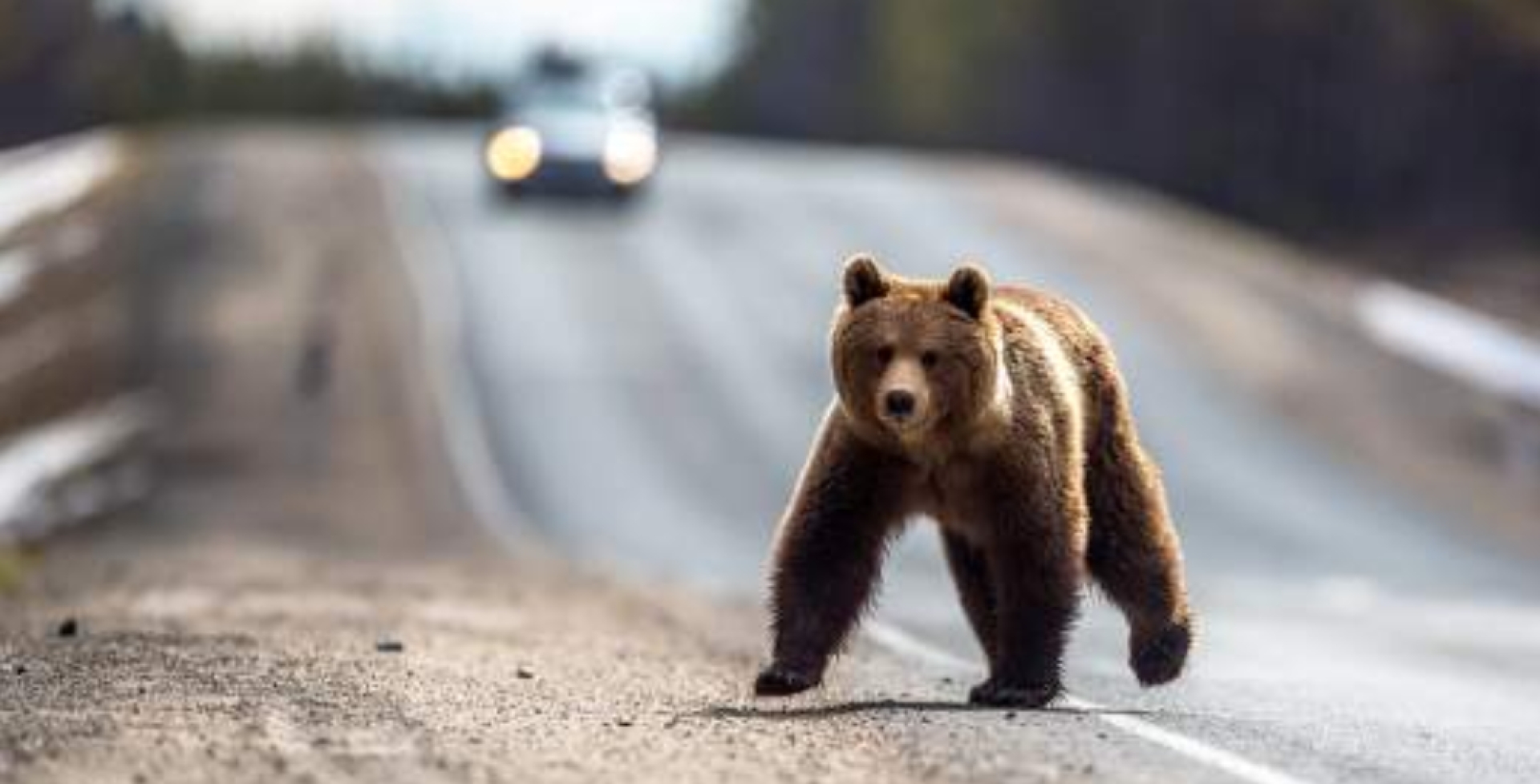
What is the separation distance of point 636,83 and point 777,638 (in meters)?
37.6

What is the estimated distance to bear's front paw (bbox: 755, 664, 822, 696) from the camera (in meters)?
10.0

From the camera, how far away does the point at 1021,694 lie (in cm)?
989

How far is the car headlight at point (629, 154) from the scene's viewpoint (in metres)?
45.2

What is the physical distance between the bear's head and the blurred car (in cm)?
3556

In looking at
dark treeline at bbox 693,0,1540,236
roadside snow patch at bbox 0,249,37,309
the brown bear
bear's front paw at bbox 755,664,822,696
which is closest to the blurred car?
roadside snow patch at bbox 0,249,37,309

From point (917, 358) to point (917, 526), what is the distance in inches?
572

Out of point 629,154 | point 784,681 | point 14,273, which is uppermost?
point 629,154

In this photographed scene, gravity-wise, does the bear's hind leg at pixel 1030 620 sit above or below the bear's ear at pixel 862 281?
below

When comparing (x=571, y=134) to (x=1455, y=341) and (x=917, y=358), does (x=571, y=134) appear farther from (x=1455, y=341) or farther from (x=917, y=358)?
(x=917, y=358)

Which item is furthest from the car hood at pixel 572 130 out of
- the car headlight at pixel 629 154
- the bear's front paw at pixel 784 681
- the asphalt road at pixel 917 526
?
the bear's front paw at pixel 784 681

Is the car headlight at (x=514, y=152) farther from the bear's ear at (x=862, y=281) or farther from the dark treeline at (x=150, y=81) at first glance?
the bear's ear at (x=862, y=281)

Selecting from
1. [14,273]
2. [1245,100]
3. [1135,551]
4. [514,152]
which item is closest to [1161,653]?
[1135,551]

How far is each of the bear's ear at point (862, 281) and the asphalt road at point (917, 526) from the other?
1.36m

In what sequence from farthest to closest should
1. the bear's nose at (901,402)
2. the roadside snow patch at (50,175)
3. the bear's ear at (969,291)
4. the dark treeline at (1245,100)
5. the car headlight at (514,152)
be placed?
the dark treeline at (1245,100), the car headlight at (514,152), the roadside snow patch at (50,175), the bear's ear at (969,291), the bear's nose at (901,402)
